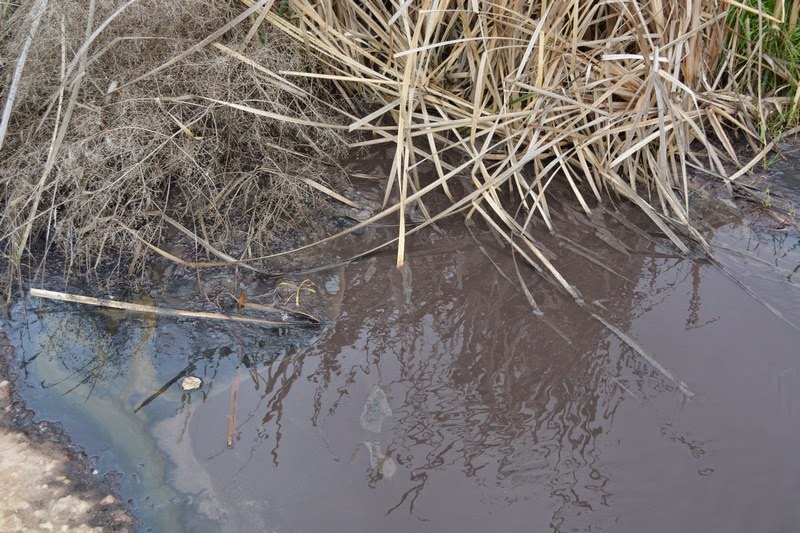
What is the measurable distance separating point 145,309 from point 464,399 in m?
1.04

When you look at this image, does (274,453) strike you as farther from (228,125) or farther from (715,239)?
(715,239)

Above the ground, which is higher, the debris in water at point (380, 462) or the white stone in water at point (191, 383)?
the white stone in water at point (191, 383)

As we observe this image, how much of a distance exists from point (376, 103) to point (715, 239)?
1446 millimetres

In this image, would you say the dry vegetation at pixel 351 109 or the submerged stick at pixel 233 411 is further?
the dry vegetation at pixel 351 109

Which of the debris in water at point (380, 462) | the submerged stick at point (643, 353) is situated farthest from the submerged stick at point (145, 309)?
the submerged stick at point (643, 353)

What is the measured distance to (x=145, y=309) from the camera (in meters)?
2.27

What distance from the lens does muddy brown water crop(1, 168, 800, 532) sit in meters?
1.77

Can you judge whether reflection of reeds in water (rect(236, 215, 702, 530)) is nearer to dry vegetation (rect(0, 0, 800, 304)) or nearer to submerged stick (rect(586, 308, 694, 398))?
submerged stick (rect(586, 308, 694, 398))

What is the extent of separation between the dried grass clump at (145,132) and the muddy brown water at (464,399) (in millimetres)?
351

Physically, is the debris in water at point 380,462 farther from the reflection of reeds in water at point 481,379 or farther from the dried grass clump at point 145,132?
the dried grass clump at point 145,132

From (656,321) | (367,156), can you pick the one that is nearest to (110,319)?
(367,156)

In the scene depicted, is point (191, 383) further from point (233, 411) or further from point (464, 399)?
point (464, 399)

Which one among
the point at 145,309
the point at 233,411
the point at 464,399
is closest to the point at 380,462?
the point at 464,399

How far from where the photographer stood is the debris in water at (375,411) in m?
1.95
